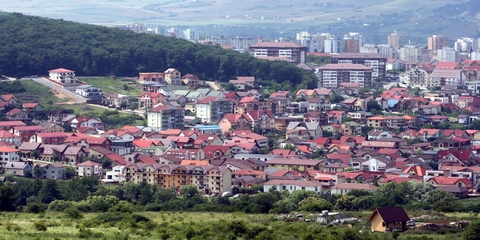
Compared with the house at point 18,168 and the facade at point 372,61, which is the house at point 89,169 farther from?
the facade at point 372,61

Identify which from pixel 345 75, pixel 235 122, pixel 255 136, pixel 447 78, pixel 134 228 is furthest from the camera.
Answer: pixel 345 75

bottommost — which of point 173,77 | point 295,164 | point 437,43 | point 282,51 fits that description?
point 295,164

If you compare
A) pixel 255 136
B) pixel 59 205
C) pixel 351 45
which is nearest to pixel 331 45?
pixel 351 45

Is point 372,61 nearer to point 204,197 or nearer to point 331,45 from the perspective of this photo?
point 331,45

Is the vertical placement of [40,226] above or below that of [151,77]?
below

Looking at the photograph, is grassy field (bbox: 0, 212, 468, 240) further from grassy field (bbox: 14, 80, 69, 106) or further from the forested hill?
the forested hill

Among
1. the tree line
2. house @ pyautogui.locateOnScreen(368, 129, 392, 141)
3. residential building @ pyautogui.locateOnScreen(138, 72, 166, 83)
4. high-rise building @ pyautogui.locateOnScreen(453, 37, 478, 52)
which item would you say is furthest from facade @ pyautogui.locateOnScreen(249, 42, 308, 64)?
the tree line

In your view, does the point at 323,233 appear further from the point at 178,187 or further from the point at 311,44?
the point at 311,44

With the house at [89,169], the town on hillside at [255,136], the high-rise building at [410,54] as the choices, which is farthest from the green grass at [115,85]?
the high-rise building at [410,54]
